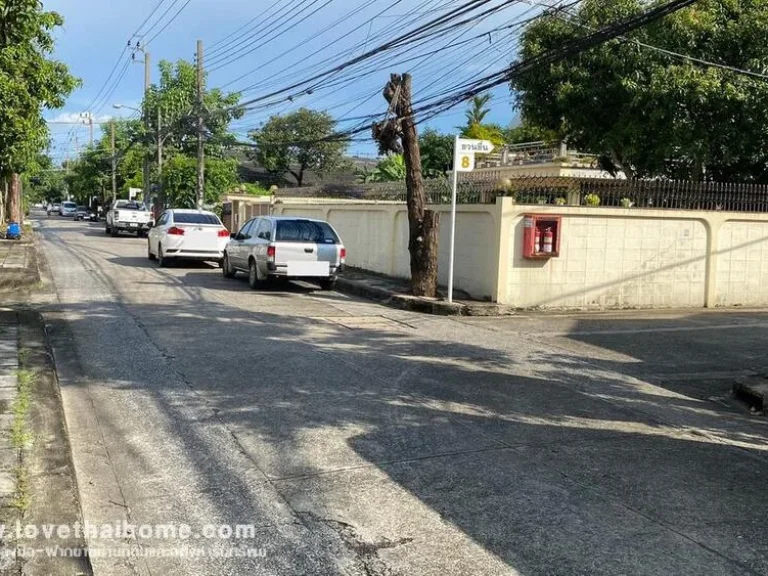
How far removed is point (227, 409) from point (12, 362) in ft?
9.08

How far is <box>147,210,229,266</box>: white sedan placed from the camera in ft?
67.1

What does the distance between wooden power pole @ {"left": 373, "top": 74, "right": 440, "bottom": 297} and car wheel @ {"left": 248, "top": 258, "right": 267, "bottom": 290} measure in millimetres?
3272

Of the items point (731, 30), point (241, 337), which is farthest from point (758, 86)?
point (241, 337)

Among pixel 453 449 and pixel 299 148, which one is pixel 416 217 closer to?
pixel 453 449

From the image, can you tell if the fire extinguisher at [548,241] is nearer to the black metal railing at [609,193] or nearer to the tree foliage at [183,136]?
the black metal railing at [609,193]

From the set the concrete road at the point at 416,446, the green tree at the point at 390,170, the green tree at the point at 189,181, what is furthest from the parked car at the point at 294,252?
the green tree at the point at 189,181

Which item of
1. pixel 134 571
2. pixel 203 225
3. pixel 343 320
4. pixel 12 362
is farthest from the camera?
pixel 203 225

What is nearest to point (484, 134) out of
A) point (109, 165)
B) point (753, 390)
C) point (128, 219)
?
point (128, 219)

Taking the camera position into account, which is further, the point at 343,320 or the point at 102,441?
the point at 343,320

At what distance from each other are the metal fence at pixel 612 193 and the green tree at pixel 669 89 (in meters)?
1.37

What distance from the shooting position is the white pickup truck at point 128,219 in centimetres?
3746

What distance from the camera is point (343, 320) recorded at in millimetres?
12773

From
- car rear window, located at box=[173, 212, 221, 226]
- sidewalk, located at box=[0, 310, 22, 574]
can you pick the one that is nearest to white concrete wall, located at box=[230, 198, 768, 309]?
car rear window, located at box=[173, 212, 221, 226]

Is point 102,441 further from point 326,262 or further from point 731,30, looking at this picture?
point 731,30
